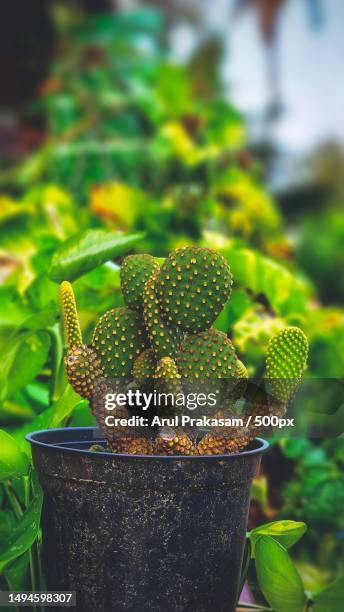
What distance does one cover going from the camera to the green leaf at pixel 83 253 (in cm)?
137

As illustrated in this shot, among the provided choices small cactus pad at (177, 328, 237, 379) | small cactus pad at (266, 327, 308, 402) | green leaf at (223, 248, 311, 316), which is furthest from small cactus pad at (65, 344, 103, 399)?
green leaf at (223, 248, 311, 316)

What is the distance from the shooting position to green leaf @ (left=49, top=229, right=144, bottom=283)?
137cm

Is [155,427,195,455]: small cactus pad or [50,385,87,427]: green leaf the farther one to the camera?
[50,385,87,427]: green leaf

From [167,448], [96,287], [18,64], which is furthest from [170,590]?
[18,64]

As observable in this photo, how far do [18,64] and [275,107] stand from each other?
73.9 inches

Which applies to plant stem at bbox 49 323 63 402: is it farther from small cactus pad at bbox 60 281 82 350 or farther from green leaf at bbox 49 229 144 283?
small cactus pad at bbox 60 281 82 350

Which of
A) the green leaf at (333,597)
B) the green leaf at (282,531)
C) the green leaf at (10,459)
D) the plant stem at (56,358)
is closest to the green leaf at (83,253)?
the plant stem at (56,358)

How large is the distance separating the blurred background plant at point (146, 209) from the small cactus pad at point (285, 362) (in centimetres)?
31

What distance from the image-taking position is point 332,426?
1.27 meters

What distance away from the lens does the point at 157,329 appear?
1.09 metres

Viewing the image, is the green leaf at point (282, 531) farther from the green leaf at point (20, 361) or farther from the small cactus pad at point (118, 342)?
the green leaf at point (20, 361)

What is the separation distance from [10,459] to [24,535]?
0.32 feet

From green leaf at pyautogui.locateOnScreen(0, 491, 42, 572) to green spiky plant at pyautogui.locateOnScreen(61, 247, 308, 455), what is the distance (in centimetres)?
13

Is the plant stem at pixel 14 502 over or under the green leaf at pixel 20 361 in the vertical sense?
under
